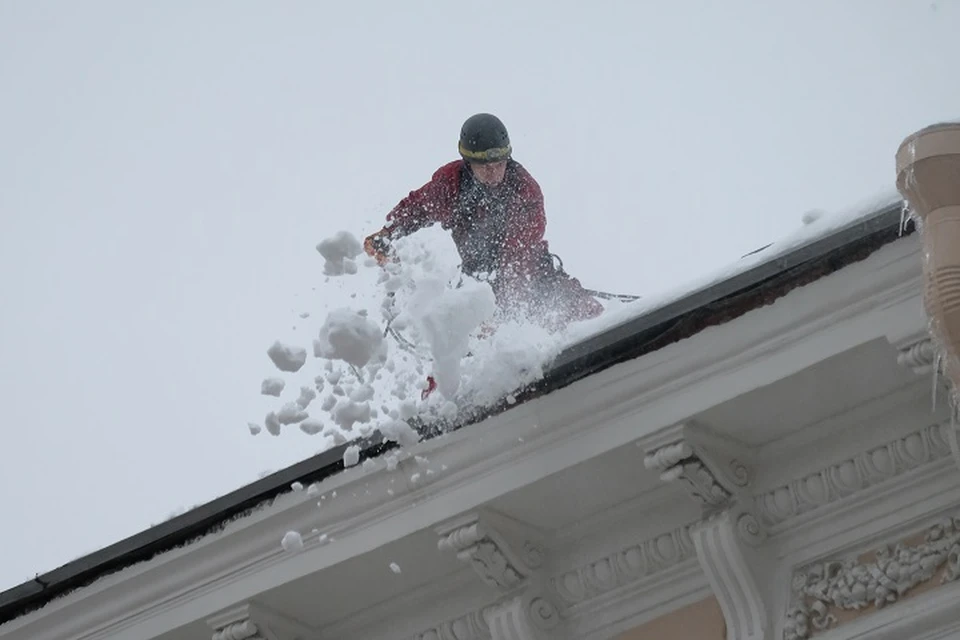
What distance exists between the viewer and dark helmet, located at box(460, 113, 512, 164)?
27.4ft

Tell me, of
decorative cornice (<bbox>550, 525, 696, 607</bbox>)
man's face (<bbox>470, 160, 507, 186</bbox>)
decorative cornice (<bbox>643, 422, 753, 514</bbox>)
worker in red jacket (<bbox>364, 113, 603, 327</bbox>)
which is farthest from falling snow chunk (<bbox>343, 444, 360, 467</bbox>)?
man's face (<bbox>470, 160, 507, 186</bbox>)

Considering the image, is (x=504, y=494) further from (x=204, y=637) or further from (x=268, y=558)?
(x=204, y=637)

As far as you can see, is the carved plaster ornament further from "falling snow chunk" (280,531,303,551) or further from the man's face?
the man's face

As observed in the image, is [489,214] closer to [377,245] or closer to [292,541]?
[377,245]

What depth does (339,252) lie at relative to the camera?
632cm

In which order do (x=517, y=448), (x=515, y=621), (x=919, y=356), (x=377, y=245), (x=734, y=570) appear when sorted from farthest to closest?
(x=377, y=245) < (x=515, y=621) < (x=517, y=448) < (x=734, y=570) < (x=919, y=356)

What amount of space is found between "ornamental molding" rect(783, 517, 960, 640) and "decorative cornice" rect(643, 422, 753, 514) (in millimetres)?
366

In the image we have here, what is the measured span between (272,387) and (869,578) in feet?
7.17

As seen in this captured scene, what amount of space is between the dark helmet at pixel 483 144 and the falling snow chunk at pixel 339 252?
212 cm

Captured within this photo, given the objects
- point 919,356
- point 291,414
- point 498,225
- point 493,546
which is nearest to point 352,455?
point 291,414

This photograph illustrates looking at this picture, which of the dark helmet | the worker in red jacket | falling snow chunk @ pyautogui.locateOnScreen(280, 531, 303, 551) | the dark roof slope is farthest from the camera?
the dark helmet

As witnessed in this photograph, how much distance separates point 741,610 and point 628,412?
0.75 metres

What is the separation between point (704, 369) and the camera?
5523 millimetres

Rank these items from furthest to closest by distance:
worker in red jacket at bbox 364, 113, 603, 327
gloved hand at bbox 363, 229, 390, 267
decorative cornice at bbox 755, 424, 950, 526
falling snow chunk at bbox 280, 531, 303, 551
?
1. worker in red jacket at bbox 364, 113, 603, 327
2. gloved hand at bbox 363, 229, 390, 267
3. falling snow chunk at bbox 280, 531, 303, 551
4. decorative cornice at bbox 755, 424, 950, 526
